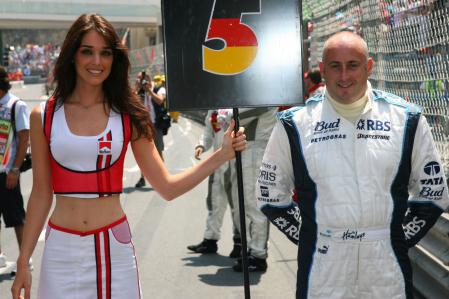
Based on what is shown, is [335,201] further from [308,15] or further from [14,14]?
[14,14]

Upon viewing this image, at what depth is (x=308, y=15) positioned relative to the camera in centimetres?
1166

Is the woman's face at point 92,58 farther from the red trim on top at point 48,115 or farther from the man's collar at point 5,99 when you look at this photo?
the man's collar at point 5,99

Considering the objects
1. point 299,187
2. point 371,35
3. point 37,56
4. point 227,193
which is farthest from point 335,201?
point 37,56

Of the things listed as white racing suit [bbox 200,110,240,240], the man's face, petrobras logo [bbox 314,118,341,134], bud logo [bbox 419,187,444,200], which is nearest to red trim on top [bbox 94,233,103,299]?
petrobras logo [bbox 314,118,341,134]

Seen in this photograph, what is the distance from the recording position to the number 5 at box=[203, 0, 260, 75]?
4098 mm

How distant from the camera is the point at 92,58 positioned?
3.95 meters

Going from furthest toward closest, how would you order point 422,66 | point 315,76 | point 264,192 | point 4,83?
1. point 315,76
2. point 4,83
3. point 422,66
4. point 264,192

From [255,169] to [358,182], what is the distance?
448cm

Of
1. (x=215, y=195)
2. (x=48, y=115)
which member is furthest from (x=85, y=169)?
(x=215, y=195)

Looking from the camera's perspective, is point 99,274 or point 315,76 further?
point 315,76

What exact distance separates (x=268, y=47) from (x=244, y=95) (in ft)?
0.80

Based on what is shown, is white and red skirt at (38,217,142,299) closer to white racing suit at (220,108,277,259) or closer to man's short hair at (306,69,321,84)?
white racing suit at (220,108,277,259)

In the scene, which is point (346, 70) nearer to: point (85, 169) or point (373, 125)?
point (373, 125)

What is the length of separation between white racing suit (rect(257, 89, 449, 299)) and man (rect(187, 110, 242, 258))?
4704 mm
